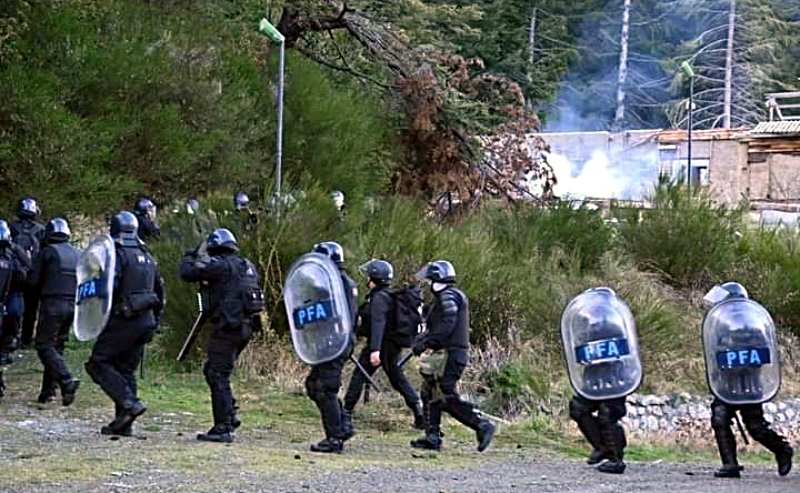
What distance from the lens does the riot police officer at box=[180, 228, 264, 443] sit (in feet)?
35.1

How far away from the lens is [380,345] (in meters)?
12.0

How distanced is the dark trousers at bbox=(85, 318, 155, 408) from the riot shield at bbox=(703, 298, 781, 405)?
15.5ft

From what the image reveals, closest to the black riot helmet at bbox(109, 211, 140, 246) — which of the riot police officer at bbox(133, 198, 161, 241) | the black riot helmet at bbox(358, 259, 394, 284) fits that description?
the black riot helmet at bbox(358, 259, 394, 284)

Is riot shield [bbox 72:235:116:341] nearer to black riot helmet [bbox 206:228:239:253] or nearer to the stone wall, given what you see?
black riot helmet [bbox 206:228:239:253]

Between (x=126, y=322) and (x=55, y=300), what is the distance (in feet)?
7.27

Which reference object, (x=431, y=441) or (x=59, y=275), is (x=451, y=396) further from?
(x=59, y=275)

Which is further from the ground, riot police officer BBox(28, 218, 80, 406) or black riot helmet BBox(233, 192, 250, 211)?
black riot helmet BBox(233, 192, 250, 211)

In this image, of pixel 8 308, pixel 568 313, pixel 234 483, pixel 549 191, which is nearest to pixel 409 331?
pixel 568 313

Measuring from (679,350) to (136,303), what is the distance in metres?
10.5

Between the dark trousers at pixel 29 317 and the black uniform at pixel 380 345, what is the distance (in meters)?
4.08

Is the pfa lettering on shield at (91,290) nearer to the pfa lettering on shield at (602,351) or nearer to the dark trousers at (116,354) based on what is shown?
the dark trousers at (116,354)

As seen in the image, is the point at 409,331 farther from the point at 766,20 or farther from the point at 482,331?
the point at 766,20

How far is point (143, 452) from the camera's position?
1027cm

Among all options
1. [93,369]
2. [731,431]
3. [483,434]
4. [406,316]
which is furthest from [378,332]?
[731,431]
